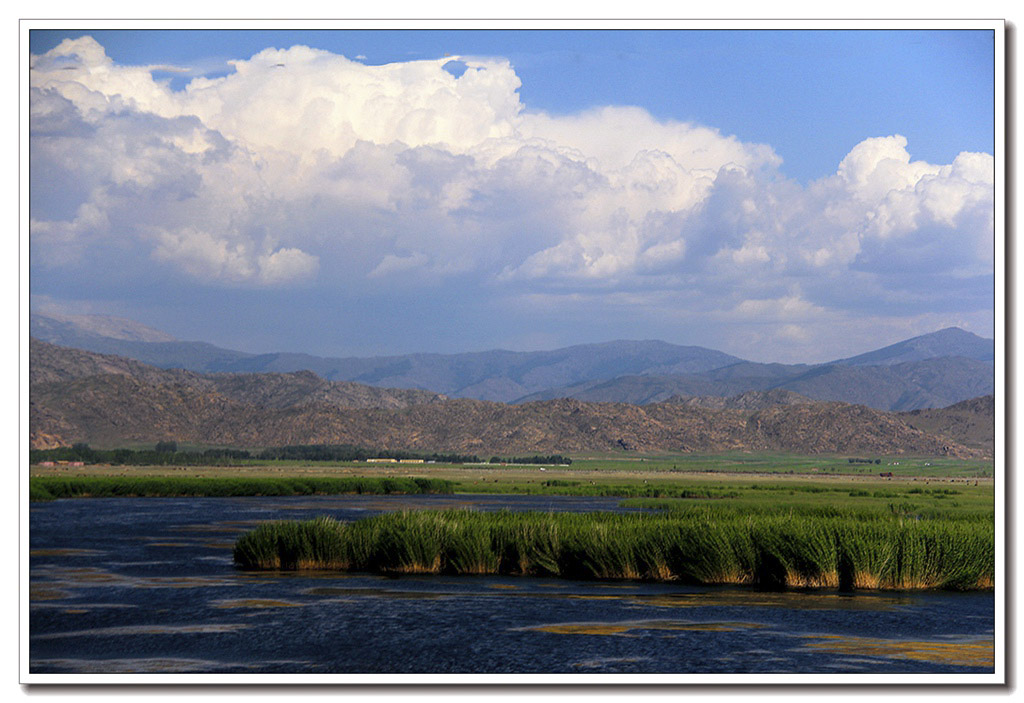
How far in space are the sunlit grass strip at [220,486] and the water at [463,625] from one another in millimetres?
30833

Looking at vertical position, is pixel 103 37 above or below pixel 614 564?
above

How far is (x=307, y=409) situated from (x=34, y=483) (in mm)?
74379

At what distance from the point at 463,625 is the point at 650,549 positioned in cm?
761

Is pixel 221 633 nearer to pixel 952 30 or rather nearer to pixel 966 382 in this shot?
pixel 952 30

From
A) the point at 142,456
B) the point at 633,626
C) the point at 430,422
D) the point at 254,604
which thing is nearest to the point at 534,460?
the point at 430,422

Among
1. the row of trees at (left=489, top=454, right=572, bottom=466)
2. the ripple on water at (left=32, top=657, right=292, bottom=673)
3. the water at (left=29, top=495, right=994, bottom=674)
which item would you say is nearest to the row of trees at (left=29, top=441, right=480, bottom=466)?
the row of trees at (left=489, top=454, right=572, bottom=466)

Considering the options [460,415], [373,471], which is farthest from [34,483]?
[460,415]

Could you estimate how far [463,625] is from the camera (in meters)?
22.9

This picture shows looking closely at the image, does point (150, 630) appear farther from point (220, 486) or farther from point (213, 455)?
point (213, 455)

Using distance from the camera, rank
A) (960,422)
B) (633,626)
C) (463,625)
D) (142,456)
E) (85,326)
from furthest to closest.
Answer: (960,422) → (142,456) → (85,326) → (463,625) → (633,626)

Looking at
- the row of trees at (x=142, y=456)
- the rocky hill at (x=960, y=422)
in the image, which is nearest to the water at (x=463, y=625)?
the row of trees at (x=142, y=456)

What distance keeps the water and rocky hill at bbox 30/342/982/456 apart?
74.4 metres

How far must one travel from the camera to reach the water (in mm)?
19594
